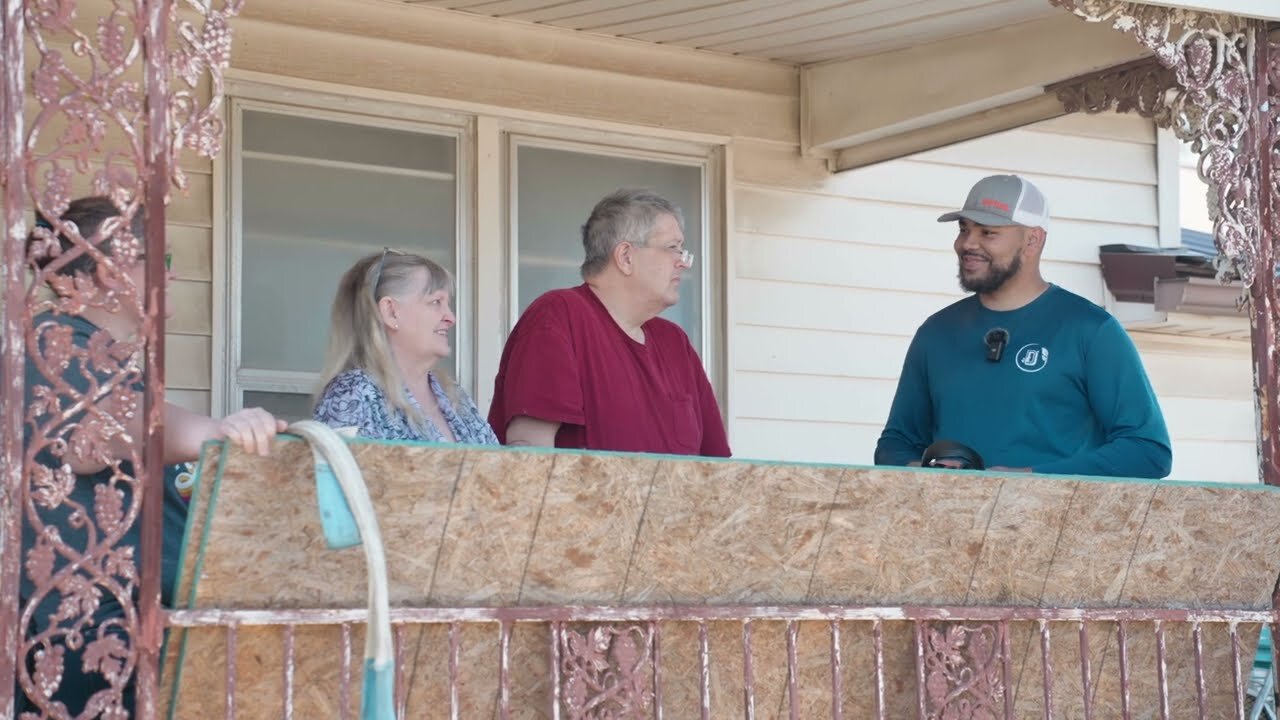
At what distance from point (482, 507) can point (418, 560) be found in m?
0.18

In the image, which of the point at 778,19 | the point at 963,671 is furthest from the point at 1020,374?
the point at 778,19

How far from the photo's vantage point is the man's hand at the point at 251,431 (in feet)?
11.6

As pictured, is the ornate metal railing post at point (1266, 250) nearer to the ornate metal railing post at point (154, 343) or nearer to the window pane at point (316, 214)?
the window pane at point (316, 214)

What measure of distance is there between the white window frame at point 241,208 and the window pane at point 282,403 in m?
0.02

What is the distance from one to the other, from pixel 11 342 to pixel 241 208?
8.67ft

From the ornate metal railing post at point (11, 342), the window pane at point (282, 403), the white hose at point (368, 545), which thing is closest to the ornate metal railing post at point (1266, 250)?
the white hose at point (368, 545)

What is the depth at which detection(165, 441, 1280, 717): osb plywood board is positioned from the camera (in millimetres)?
3715

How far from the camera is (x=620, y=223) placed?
5.41m

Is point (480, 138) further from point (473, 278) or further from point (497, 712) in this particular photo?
point (497, 712)

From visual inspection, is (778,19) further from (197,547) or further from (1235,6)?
(197,547)

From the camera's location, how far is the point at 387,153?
649cm

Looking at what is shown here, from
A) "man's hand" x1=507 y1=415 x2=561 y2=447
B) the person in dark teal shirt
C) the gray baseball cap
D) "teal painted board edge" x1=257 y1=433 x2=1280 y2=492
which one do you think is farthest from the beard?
the person in dark teal shirt

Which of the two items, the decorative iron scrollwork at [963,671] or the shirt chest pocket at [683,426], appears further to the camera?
the shirt chest pocket at [683,426]

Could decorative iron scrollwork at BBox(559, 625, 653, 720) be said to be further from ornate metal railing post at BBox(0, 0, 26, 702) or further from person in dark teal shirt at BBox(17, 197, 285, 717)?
ornate metal railing post at BBox(0, 0, 26, 702)
